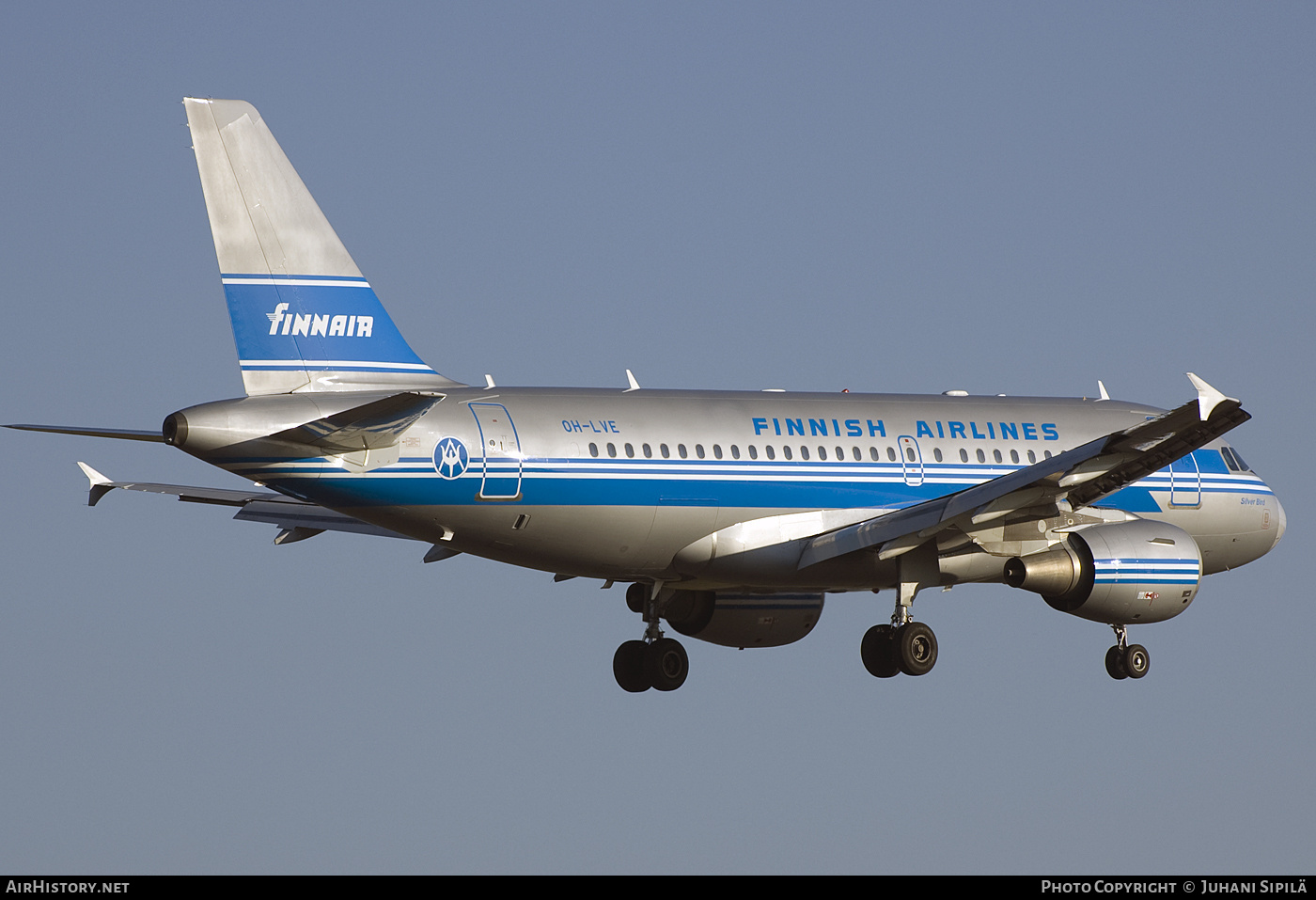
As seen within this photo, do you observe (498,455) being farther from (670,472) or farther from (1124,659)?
(1124,659)

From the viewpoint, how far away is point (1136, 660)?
41.6m

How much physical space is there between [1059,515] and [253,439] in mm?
14467

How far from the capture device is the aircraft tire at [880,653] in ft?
128

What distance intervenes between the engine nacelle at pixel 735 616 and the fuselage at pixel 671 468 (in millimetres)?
3987

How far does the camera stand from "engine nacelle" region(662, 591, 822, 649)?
142 ft

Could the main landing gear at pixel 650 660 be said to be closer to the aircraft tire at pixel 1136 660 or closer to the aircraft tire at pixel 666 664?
the aircraft tire at pixel 666 664

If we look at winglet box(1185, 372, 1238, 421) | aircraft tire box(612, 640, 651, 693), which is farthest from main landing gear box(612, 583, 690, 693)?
winglet box(1185, 372, 1238, 421)

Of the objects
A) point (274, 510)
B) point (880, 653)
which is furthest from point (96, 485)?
point (880, 653)

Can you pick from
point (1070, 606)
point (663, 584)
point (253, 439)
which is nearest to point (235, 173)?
point (253, 439)

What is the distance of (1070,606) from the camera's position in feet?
128

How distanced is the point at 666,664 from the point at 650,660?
0.32 meters

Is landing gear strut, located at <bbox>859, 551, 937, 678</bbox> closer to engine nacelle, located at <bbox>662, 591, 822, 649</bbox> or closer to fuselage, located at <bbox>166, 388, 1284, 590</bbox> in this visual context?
fuselage, located at <bbox>166, 388, 1284, 590</bbox>

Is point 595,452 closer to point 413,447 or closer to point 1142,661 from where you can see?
point 413,447

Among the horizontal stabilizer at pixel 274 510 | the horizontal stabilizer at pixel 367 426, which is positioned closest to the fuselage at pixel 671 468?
the horizontal stabilizer at pixel 367 426
